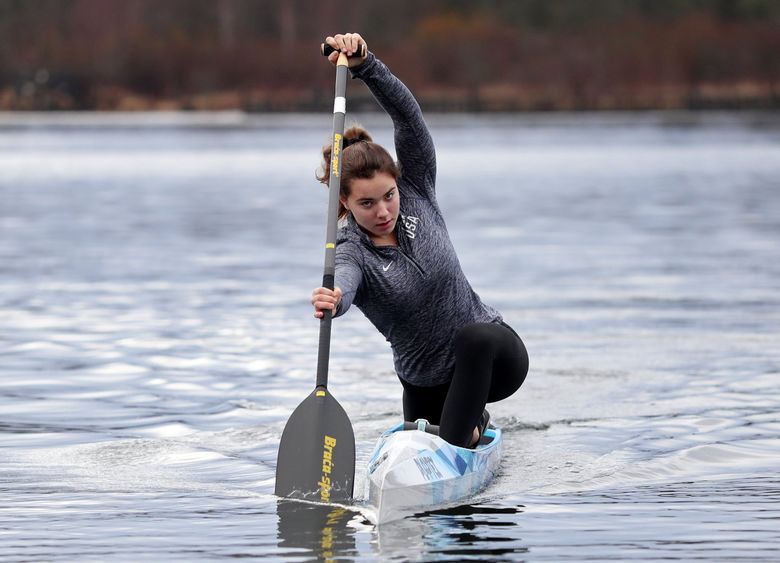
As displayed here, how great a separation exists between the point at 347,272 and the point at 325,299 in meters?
0.36

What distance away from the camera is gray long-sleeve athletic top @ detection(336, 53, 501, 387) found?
657 centimetres

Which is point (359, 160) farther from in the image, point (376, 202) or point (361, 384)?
point (361, 384)

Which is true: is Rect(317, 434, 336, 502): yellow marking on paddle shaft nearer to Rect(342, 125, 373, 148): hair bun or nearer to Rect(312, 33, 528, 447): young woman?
Rect(312, 33, 528, 447): young woman

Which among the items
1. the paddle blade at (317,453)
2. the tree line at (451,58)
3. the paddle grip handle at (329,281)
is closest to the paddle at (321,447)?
the paddle blade at (317,453)

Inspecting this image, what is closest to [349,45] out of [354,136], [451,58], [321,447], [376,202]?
[354,136]

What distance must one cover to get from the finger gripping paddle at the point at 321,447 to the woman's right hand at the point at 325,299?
0.57 meters

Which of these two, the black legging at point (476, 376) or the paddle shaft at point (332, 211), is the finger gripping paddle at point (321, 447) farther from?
the black legging at point (476, 376)

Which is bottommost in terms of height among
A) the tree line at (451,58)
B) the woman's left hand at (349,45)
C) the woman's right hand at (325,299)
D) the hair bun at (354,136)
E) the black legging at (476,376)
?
the black legging at (476,376)

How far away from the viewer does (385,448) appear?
662 centimetres

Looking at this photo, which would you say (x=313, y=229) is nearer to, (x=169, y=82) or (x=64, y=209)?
(x=64, y=209)

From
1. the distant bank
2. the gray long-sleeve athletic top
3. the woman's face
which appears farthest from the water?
the distant bank

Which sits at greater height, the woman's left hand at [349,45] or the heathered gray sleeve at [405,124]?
the woman's left hand at [349,45]

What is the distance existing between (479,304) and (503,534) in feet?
3.78

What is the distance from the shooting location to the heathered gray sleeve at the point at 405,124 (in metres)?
6.65
